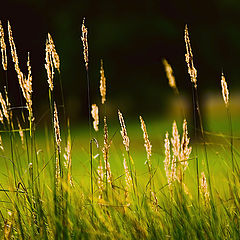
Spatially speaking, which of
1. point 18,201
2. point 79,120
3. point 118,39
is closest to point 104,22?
point 118,39

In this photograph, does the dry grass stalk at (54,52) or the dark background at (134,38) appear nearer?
the dry grass stalk at (54,52)

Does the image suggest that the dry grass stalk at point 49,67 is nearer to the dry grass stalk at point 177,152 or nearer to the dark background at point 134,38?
the dry grass stalk at point 177,152

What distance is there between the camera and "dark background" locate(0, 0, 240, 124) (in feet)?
53.4

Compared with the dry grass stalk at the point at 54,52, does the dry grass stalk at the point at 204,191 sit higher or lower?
lower

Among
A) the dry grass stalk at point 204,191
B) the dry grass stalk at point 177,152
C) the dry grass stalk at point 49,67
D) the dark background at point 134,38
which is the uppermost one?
the dark background at point 134,38

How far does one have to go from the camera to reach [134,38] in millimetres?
16797

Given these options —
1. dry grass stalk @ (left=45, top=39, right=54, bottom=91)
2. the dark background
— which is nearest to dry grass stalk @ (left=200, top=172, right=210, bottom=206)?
dry grass stalk @ (left=45, top=39, right=54, bottom=91)

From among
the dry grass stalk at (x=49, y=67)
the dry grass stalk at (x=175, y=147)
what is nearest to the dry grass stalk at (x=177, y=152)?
the dry grass stalk at (x=175, y=147)

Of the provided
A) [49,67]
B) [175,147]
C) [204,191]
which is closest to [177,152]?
[175,147]

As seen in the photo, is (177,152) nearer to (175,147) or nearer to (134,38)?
(175,147)

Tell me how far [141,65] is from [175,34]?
5.80 feet

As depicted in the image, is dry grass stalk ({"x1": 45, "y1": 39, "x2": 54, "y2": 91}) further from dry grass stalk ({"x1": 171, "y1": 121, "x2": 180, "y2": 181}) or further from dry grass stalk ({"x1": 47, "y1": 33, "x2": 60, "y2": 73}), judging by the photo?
dry grass stalk ({"x1": 171, "y1": 121, "x2": 180, "y2": 181})

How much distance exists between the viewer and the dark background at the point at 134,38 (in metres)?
16.3

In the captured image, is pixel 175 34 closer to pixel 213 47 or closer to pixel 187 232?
pixel 213 47
